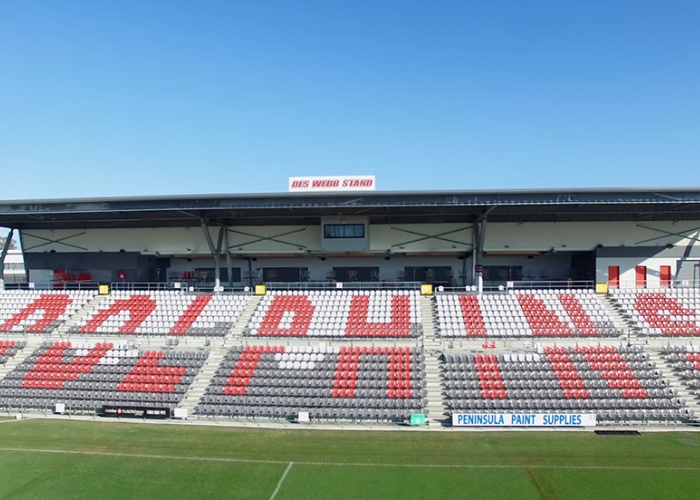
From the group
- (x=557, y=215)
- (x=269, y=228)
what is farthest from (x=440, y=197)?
(x=269, y=228)

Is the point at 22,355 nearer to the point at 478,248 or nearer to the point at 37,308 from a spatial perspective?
the point at 37,308

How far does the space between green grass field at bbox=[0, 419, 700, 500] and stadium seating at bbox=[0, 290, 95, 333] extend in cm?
1298

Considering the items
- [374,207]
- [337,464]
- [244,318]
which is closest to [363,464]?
[337,464]

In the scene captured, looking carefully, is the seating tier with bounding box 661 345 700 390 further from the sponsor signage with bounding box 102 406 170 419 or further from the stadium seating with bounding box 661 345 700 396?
the sponsor signage with bounding box 102 406 170 419

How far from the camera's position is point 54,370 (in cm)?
2652

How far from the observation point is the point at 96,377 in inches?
1010

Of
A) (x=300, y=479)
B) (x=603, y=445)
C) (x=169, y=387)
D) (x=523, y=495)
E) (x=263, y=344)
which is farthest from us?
(x=263, y=344)

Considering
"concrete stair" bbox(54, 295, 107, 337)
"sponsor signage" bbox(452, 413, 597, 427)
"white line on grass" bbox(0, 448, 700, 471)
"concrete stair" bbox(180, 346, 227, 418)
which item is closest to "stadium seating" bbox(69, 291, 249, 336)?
"concrete stair" bbox(54, 295, 107, 337)

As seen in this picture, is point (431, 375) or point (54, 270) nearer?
point (431, 375)

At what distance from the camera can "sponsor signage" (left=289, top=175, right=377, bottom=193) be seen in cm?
3141

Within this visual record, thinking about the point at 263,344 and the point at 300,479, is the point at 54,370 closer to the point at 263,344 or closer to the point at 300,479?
the point at 263,344

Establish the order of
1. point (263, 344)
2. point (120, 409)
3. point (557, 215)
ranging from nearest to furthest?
1. point (120, 409)
2. point (263, 344)
3. point (557, 215)

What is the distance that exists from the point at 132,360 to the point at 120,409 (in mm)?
4915

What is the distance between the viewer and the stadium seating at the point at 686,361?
23484mm
